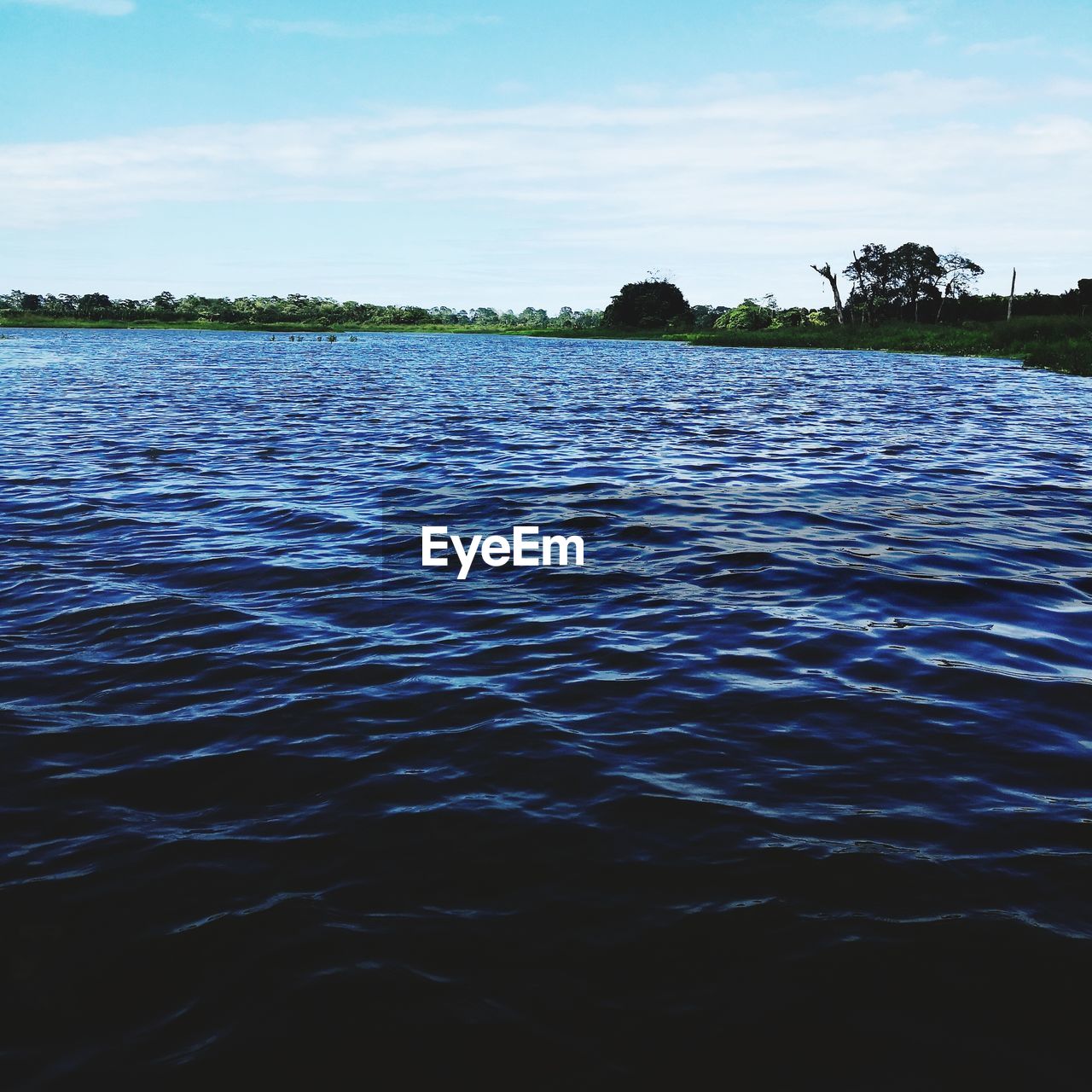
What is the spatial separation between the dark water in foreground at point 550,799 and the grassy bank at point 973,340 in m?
49.8

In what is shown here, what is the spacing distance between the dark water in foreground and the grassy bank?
1959 inches

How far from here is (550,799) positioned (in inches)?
240

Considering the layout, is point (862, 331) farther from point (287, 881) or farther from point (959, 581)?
point (287, 881)

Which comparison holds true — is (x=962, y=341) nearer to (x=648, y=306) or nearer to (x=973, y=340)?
(x=973, y=340)

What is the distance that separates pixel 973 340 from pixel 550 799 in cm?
8814

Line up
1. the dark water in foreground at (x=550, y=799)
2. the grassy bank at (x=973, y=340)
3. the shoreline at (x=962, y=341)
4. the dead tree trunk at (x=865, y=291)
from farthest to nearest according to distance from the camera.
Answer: the dead tree trunk at (x=865, y=291), the grassy bank at (x=973, y=340), the shoreline at (x=962, y=341), the dark water in foreground at (x=550, y=799)

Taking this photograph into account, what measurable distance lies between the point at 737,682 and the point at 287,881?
4.44 metres

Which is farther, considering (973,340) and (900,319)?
(900,319)

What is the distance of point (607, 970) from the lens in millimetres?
4430

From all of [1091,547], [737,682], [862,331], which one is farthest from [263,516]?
[862,331]

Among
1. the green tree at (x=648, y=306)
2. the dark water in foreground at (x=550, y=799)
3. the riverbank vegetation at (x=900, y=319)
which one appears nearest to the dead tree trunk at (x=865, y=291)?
the riverbank vegetation at (x=900, y=319)

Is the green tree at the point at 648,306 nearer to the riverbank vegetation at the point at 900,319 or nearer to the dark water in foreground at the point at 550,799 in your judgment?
the riverbank vegetation at the point at 900,319

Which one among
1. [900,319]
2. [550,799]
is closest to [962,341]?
[900,319]

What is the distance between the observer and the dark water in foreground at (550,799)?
162 inches
